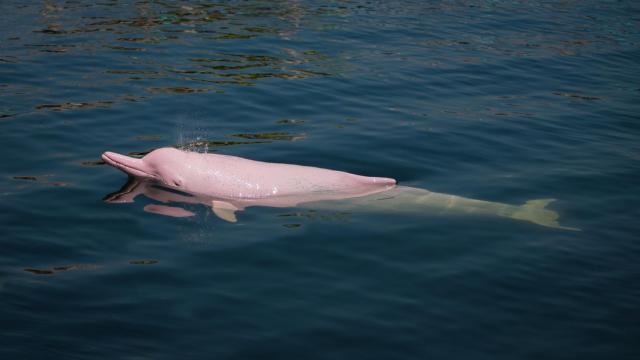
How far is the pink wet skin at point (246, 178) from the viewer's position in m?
9.46

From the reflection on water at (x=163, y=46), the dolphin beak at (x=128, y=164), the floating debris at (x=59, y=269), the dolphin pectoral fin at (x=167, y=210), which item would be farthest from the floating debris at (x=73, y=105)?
the floating debris at (x=59, y=269)

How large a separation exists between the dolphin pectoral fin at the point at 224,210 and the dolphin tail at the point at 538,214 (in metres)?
3.06

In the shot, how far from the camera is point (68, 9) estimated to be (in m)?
18.1

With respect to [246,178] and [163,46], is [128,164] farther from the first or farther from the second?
[163,46]

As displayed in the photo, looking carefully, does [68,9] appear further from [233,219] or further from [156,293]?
[156,293]

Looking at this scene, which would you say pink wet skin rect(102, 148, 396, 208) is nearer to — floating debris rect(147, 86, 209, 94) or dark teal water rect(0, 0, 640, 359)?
dark teal water rect(0, 0, 640, 359)

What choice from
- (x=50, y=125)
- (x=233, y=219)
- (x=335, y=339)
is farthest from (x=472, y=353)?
(x=50, y=125)

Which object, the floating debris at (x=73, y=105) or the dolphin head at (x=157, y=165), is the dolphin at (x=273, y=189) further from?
the floating debris at (x=73, y=105)

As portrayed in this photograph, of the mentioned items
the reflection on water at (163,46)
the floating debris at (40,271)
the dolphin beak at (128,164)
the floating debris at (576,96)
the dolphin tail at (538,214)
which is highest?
the reflection on water at (163,46)

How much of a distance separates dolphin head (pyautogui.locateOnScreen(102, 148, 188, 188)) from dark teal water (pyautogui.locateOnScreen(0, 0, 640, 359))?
0.29 m

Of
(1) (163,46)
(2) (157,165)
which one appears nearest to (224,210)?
(2) (157,165)

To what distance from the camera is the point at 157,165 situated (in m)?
9.66

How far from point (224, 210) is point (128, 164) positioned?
1.48 m

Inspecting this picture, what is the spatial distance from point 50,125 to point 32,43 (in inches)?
183
